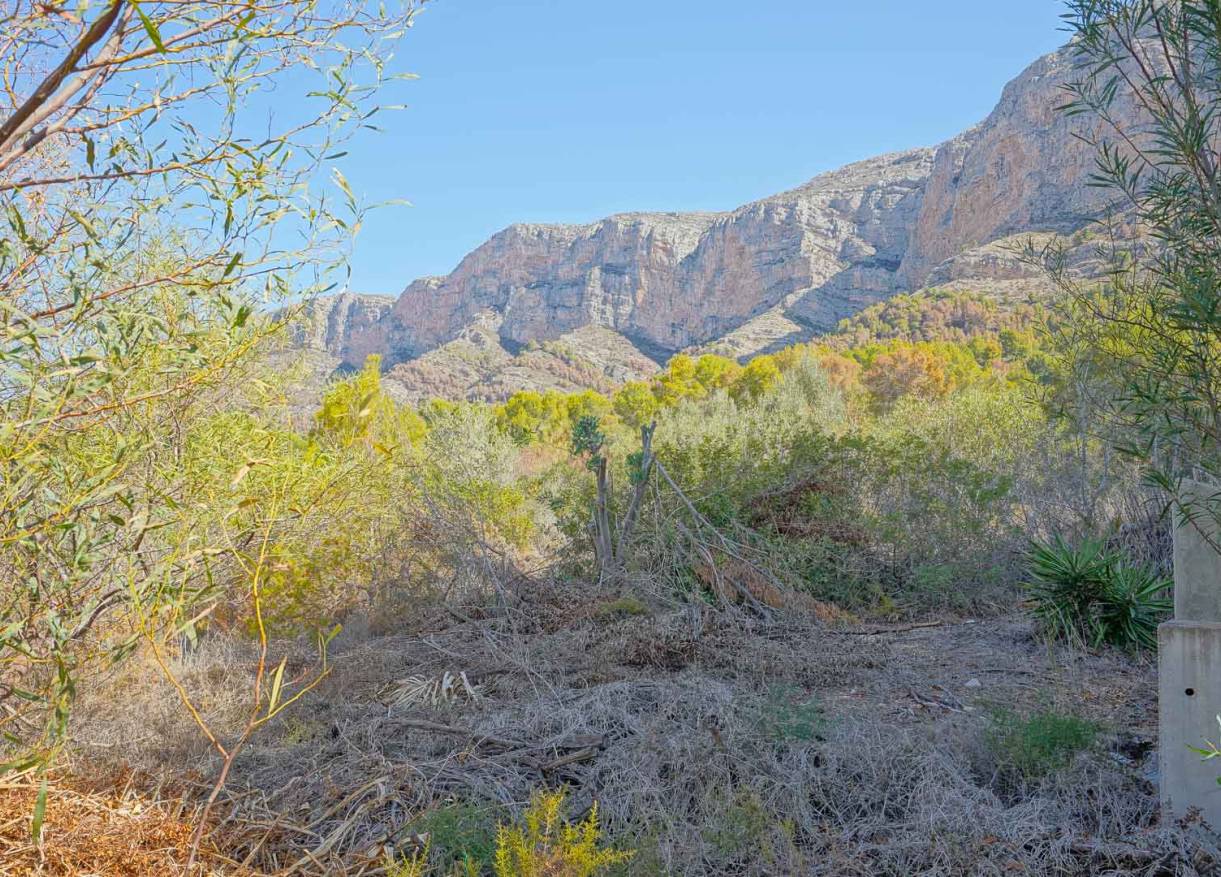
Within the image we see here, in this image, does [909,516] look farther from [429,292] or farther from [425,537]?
[429,292]

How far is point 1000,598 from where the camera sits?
841 cm

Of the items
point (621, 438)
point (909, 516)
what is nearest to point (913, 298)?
point (621, 438)

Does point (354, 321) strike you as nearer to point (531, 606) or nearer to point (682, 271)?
point (682, 271)

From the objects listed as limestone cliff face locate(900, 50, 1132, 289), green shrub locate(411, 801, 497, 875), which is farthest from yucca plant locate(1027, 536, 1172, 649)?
limestone cliff face locate(900, 50, 1132, 289)

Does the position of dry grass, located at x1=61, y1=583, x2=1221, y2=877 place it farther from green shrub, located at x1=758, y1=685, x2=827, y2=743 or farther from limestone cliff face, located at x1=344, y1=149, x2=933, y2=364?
limestone cliff face, located at x1=344, y1=149, x2=933, y2=364

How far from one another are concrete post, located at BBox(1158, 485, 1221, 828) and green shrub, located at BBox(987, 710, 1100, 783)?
20.0 inches

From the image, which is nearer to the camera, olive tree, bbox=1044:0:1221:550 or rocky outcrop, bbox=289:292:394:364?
olive tree, bbox=1044:0:1221:550

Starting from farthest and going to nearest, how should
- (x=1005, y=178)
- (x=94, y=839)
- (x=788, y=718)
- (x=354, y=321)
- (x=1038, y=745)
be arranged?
1. (x=354, y=321)
2. (x=1005, y=178)
3. (x=788, y=718)
4. (x=1038, y=745)
5. (x=94, y=839)

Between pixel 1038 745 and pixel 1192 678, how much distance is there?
0.82 m

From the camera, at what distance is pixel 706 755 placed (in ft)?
13.0

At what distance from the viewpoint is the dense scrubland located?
2.18 meters

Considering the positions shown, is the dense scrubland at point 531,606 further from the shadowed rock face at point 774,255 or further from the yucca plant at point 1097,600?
the shadowed rock face at point 774,255

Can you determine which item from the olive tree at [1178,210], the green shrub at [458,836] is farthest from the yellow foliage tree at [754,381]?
the green shrub at [458,836]

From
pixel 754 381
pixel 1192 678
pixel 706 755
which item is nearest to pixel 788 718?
pixel 706 755
